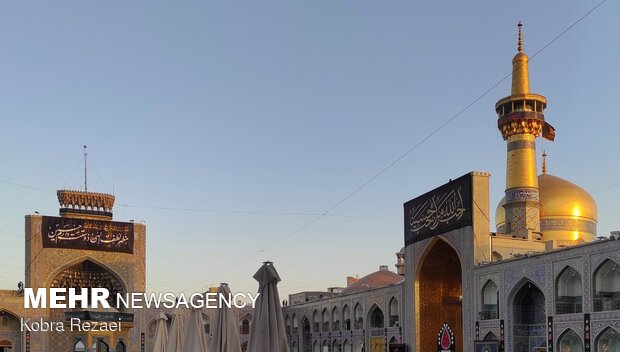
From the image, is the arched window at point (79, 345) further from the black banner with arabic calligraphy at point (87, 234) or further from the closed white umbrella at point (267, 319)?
the closed white umbrella at point (267, 319)

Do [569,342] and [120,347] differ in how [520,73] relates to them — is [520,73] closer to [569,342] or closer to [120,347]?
[569,342]

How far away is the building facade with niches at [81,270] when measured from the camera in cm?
3266

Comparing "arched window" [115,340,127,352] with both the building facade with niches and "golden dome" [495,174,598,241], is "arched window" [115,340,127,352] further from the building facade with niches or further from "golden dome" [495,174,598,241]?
"golden dome" [495,174,598,241]

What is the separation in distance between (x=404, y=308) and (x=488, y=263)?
536 centimetres

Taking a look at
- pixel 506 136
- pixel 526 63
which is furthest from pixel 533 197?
pixel 526 63

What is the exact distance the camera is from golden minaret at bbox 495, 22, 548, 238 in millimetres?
24469

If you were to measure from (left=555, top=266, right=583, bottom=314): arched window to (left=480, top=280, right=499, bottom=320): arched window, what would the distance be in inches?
96.1

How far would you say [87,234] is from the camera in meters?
33.7

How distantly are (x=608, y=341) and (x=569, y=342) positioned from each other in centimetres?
130

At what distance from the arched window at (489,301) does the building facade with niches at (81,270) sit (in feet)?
67.7

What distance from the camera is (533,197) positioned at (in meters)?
24.7

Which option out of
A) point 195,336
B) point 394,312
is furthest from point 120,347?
point 195,336

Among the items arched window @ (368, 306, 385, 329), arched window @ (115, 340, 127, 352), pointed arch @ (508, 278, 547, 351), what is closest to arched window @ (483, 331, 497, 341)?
pointed arch @ (508, 278, 547, 351)

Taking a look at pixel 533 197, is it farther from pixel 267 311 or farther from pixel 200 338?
pixel 267 311
